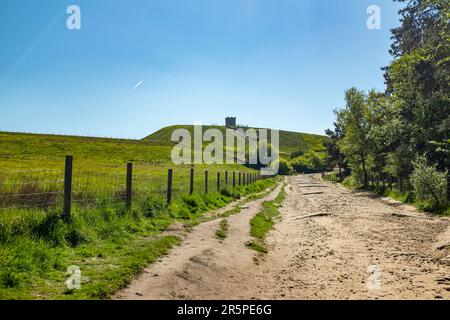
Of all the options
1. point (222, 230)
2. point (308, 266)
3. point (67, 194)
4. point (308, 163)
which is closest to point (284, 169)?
point (308, 163)

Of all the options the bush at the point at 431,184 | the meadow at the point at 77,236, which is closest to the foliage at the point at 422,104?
the bush at the point at 431,184

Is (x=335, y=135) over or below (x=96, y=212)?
over

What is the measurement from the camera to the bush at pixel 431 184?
21.9m

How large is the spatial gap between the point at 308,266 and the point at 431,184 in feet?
52.1

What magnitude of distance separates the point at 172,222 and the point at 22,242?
23.1 feet

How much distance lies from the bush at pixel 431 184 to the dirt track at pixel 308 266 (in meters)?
6.33

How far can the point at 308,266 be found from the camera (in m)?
10.2

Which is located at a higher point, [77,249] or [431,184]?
[431,184]

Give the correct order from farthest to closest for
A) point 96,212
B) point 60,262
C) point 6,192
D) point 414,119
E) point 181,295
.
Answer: point 414,119, point 96,212, point 6,192, point 60,262, point 181,295

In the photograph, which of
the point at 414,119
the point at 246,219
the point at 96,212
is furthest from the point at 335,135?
the point at 96,212

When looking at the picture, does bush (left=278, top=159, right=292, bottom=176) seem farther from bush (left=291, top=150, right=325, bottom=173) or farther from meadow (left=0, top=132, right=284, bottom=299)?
meadow (left=0, top=132, right=284, bottom=299)

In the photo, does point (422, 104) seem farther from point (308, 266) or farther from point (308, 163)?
point (308, 163)

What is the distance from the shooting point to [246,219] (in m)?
17.8

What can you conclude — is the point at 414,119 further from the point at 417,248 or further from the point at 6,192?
the point at 6,192
